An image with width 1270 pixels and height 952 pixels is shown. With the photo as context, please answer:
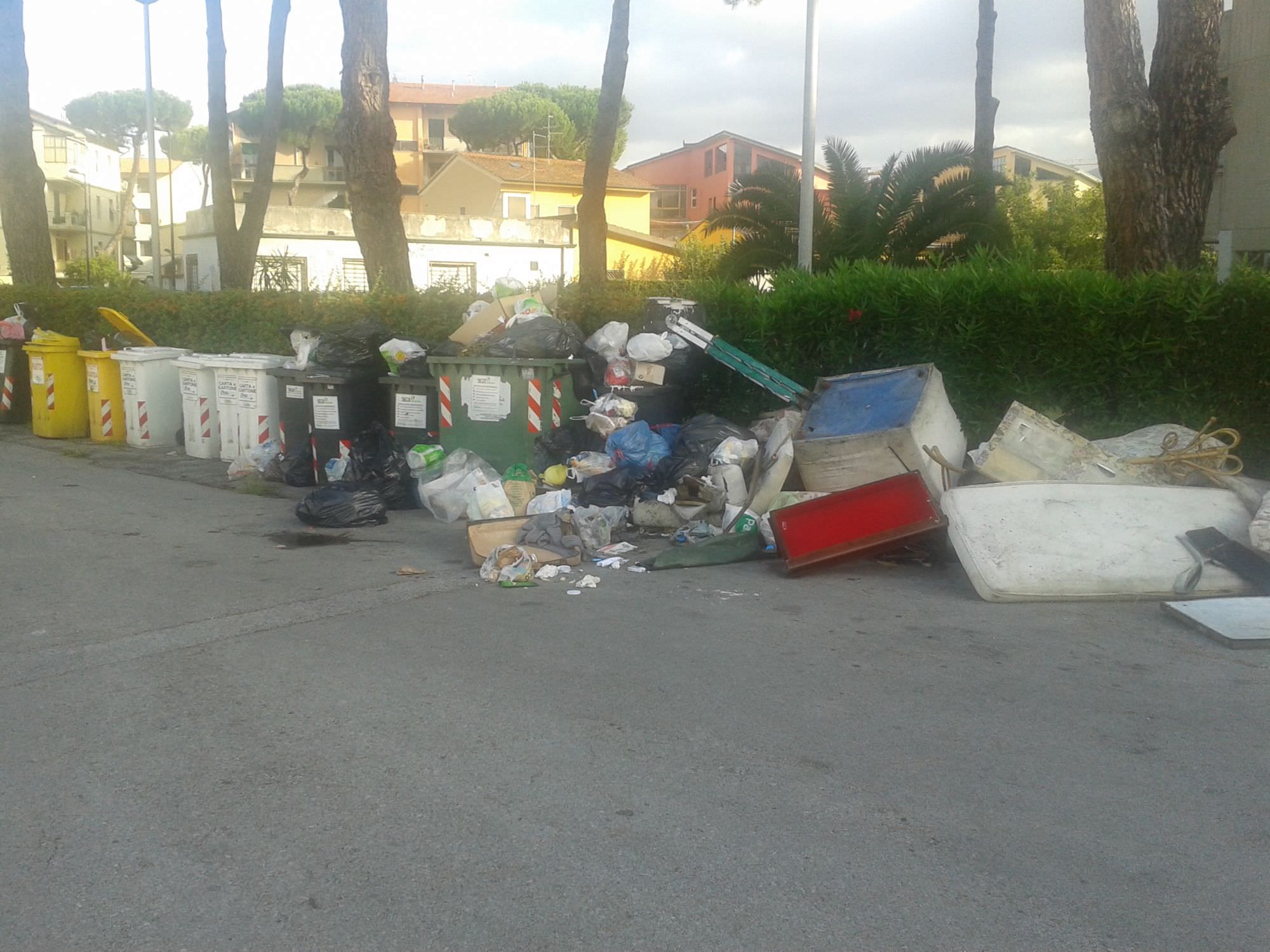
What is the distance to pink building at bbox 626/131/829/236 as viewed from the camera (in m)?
58.1

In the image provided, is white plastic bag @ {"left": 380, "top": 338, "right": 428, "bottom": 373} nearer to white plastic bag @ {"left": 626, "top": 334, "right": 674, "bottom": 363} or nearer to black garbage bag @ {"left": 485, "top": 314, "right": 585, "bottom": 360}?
black garbage bag @ {"left": 485, "top": 314, "right": 585, "bottom": 360}

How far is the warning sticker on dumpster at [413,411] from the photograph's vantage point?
9.70 metres

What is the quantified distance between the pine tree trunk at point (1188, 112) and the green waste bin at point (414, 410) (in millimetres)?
6437

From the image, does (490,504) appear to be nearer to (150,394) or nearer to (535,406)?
(535,406)

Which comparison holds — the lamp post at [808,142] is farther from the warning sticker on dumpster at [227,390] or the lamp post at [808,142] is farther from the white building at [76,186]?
the white building at [76,186]

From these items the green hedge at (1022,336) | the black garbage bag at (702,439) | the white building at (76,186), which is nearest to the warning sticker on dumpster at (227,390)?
the green hedge at (1022,336)

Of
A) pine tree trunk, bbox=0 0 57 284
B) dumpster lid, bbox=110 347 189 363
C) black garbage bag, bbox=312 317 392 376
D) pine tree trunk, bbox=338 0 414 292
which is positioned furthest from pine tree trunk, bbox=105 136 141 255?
black garbage bag, bbox=312 317 392 376

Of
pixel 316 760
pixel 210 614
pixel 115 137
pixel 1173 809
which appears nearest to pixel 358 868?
pixel 316 760

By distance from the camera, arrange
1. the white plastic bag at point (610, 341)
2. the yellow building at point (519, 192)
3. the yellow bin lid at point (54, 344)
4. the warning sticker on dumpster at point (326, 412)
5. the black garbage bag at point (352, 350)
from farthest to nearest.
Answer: the yellow building at point (519, 192) < the yellow bin lid at point (54, 344) < the black garbage bag at point (352, 350) < the warning sticker on dumpster at point (326, 412) < the white plastic bag at point (610, 341)

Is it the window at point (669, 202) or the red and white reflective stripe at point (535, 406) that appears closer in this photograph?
the red and white reflective stripe at point (535, 406)

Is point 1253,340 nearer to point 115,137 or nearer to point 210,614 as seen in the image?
point 210,614

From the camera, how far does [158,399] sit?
12.9 metres

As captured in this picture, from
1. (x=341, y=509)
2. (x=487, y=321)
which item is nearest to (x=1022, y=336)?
(x=487, y=321)

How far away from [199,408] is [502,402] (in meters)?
4.34
